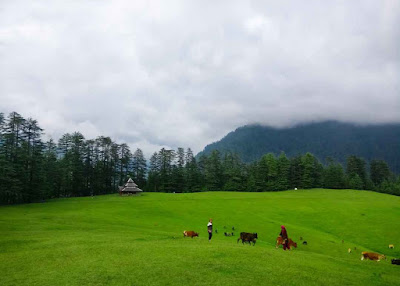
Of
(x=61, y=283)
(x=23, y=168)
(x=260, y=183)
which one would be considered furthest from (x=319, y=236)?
(x=260, y=183)

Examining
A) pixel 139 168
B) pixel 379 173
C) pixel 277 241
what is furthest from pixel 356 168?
pixel 277 241

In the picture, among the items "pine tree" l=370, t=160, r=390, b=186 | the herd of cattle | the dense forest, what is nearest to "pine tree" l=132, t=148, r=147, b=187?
the dense forest

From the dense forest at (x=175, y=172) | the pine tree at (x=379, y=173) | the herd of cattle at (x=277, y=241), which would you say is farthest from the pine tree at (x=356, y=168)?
the herd of cattle at (x=277, y=241)

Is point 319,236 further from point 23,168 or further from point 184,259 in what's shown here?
point 23,168

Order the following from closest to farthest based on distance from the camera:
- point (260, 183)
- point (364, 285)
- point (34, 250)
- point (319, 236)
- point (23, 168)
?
point (364, 285)
point (34, 250)
point (319, 236)
point (23, 168)
point (260, 183)

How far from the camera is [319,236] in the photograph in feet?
127

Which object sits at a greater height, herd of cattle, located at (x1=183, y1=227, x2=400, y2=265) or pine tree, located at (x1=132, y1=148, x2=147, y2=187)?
pine tree, located at (x1=132, y1=148, x2=147, y2=187)

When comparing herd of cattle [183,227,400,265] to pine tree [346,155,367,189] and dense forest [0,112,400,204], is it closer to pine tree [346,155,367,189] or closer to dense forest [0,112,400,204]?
dense forest [0,112,400,204]

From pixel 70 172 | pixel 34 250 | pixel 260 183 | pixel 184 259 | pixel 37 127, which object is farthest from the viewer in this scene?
pixel 260 183

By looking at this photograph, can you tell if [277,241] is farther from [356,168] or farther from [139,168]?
[356,168]

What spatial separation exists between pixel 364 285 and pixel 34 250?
2141 cm

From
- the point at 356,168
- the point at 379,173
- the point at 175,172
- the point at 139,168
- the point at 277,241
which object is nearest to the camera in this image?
the point at 277,241

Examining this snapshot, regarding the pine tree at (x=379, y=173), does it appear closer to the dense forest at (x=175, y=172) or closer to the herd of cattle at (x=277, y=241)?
the dense forest at (x=175, y=172)

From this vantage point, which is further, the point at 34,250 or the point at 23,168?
the point at 23,168
